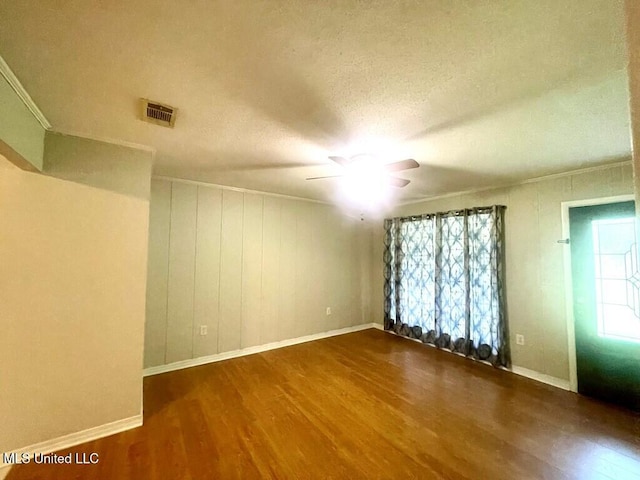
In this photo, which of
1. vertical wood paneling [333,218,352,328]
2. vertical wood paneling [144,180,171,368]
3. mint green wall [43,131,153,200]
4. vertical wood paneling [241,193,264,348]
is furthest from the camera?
vertical wood paneling [333,218,352,328]

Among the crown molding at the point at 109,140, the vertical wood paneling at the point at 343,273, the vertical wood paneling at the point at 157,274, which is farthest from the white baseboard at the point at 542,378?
the crown molding at the point at 109,140

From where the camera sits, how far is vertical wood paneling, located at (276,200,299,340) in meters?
4.05

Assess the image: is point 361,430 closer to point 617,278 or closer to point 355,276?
point 617,278

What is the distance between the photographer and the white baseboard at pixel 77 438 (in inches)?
68.8

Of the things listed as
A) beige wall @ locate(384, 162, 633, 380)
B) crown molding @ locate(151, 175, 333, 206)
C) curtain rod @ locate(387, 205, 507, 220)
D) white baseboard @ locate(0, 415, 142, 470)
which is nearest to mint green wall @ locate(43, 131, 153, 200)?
crown molding @ locate(151, 175, 333, 206)

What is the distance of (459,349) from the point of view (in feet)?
11.9

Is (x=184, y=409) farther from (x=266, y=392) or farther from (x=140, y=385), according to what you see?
(x=266, y=392)

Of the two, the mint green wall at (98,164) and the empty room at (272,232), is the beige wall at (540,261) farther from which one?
the mint green wall at (98,164)

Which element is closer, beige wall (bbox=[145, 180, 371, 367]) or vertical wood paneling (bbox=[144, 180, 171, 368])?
vertical wood paneling (bbox=[144, 180, 171, 368])

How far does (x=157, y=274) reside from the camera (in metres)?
3.10

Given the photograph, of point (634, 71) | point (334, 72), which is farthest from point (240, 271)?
point (634, 71)

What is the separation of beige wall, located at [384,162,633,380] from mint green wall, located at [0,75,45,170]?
4471 mm

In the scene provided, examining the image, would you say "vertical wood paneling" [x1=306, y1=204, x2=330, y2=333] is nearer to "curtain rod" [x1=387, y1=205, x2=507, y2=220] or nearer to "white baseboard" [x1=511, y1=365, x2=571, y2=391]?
"curtain rod" [x1=387, y1=205, x2=507, y2=220]

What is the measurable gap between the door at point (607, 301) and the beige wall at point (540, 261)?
138 mm
